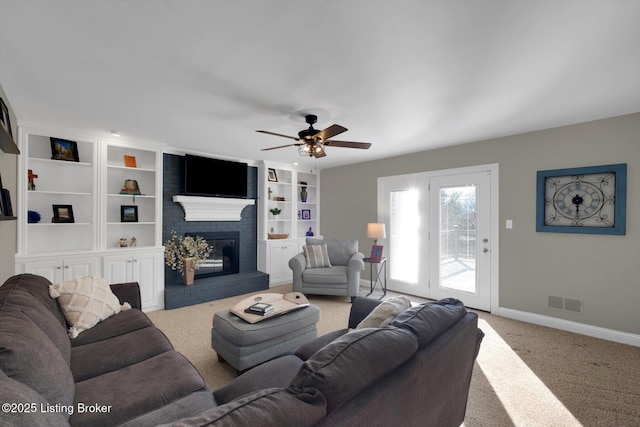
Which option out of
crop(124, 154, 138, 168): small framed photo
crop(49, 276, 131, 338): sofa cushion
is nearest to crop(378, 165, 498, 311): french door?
crop(124, 154, 138, 168): small framed photo

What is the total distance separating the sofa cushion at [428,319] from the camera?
129cm

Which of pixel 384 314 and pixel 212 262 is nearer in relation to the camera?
pixel 384 314

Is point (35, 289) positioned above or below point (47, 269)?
above

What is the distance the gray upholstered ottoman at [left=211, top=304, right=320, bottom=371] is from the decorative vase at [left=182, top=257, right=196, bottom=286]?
212 cm

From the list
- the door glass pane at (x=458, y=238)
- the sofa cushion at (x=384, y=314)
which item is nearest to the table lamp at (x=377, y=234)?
the door glass pane at (x=458, y=238)

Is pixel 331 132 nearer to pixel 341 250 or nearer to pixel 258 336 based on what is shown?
pixel 258 336

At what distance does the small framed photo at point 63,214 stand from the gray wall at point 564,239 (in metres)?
4.21

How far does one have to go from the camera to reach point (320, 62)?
206cm

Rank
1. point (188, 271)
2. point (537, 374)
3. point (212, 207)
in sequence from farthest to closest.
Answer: point (212, 207)
point (188, 271)
point (537, 374)

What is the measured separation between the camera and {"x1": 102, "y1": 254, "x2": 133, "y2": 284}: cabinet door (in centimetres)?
383

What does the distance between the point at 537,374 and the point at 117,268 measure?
15.8 feet

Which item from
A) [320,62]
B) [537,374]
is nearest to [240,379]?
[320,62]

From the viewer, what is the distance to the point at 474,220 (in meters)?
4.20

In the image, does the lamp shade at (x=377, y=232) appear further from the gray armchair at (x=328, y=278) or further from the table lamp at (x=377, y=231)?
the gray armchair at (x=328, y=278)
